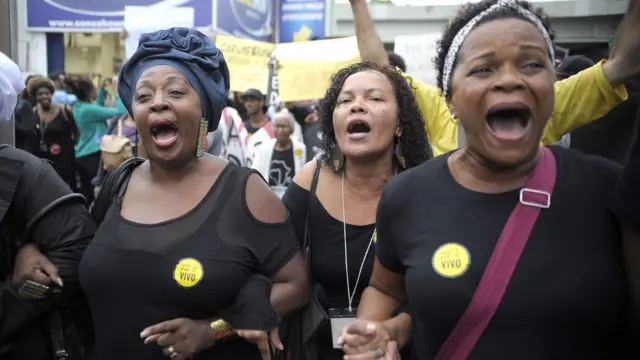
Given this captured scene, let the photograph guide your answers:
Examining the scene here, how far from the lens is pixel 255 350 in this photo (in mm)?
2625

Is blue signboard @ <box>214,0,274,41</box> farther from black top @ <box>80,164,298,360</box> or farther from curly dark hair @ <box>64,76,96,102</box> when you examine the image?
black top @ <box>80,164,298,360</box>

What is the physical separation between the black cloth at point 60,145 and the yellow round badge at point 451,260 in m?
7.44

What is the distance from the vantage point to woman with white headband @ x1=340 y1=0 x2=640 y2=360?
1.79 m

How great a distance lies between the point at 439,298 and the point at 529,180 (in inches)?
16.2

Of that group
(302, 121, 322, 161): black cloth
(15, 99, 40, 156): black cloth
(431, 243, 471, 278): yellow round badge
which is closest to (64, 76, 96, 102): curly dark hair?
(15, 99, 40, 156): black cloth

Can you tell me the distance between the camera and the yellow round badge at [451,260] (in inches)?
73.7

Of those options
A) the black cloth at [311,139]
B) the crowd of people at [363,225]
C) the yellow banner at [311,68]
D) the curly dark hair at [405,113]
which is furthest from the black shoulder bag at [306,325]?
the black cloth at [311,139]

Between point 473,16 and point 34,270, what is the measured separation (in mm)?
1786

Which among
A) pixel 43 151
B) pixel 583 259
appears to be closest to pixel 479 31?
pixel 583 259

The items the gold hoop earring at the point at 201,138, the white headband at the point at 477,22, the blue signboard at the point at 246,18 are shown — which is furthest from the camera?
the blue signboard at the point at 246,18

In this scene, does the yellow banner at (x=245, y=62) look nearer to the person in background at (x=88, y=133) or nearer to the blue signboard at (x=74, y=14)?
the person in background at (x=88, y=133)

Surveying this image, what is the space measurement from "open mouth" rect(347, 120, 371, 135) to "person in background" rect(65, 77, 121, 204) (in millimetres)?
6123

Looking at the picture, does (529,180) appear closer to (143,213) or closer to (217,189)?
(217,189)

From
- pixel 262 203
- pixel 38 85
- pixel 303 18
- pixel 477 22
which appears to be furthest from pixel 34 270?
pixel 303 18
